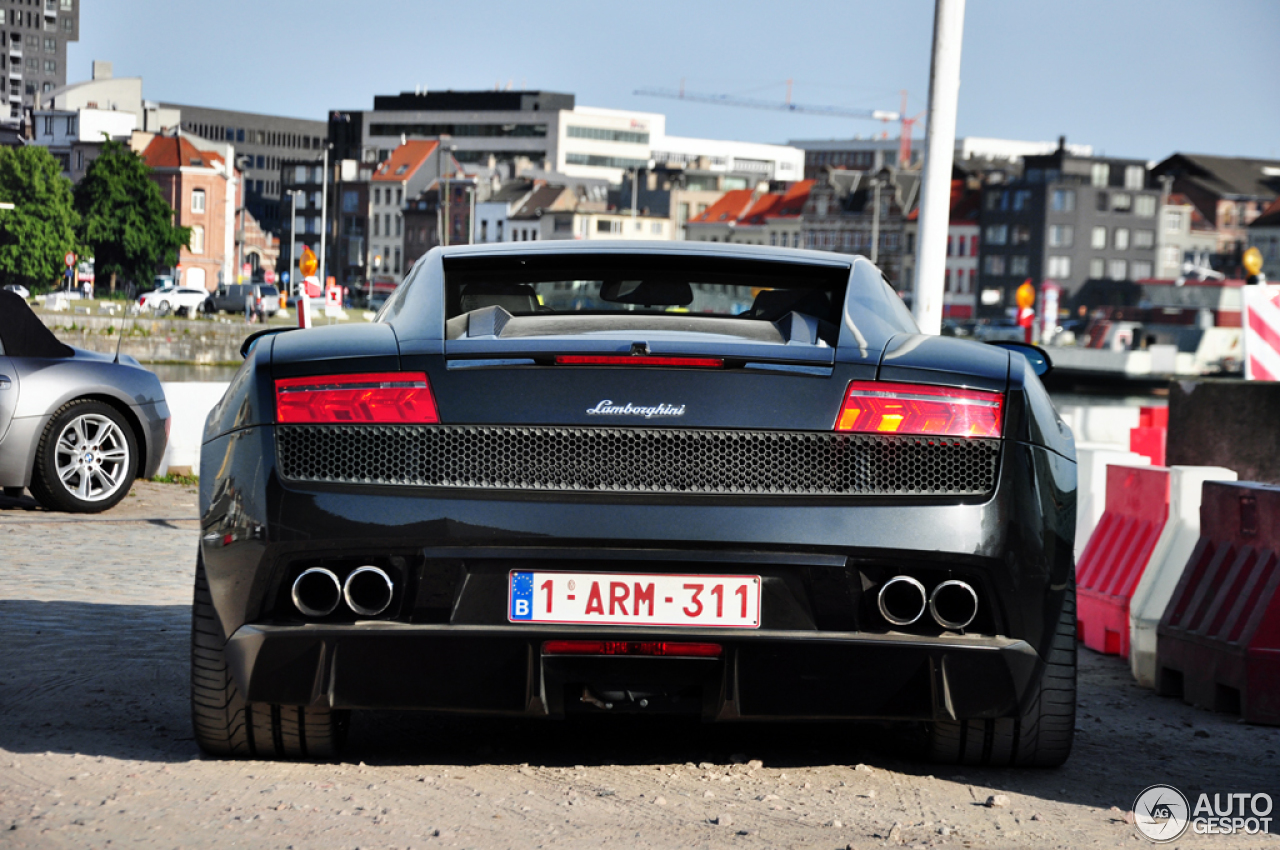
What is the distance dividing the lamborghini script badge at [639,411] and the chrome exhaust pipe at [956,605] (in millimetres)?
707

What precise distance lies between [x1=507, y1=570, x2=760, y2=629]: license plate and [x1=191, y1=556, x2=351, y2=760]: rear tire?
0.75 meters

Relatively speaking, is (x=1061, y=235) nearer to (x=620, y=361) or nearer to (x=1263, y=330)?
(x=1263, y=330)

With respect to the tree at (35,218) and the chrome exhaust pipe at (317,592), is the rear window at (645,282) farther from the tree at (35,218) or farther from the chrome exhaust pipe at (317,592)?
the tree at (35,218)

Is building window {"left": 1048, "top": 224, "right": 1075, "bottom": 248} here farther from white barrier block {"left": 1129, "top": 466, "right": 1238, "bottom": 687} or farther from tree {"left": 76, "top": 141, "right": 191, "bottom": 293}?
white barrier block {"left": 1129, "top": 466, "right": 1238, "bottom": 687}

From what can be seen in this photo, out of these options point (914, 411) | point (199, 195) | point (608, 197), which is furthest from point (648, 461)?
point (608, 197)

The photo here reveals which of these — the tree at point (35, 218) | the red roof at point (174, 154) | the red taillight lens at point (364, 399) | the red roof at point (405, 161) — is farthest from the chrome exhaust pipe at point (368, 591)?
the red roof at point (405, 161)

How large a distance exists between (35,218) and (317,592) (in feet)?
134

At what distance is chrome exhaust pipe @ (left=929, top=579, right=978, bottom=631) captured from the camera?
3.85 m

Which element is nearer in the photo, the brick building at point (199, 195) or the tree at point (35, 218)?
the tree at point (35, 218)

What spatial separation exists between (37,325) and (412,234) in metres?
154

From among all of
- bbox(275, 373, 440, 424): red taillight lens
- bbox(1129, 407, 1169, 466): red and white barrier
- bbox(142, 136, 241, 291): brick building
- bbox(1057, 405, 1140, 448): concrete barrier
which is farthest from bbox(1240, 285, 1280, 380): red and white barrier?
bbox(142, 136, 241, 291): brick building

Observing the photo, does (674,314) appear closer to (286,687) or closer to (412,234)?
(286,687)

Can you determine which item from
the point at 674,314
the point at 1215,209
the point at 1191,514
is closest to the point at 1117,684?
the point at 1191,514

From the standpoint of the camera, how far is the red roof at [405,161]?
167 metres
